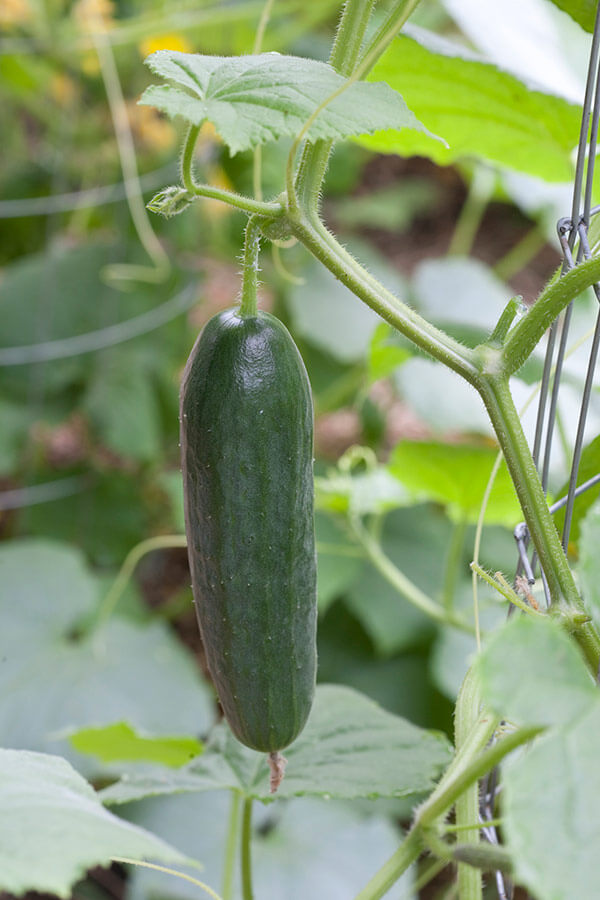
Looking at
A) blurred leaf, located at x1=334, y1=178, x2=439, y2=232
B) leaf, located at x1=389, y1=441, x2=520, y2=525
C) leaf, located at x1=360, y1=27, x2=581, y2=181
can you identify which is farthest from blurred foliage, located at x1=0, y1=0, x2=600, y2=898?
blurred leaf, located at x1=334, y1=178, x2=439, y2=232

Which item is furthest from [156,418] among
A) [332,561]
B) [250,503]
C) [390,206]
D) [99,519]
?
[390,206]

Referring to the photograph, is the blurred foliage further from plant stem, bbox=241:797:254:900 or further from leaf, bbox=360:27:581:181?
plant stem, bbox=241:797:254:900

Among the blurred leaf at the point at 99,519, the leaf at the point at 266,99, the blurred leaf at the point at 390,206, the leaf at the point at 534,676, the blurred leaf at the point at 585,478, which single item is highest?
the blurred leaf at the point at 390,206

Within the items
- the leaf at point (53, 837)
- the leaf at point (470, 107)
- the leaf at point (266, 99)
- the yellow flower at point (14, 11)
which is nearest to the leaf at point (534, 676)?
the leaf at point (53, 837)

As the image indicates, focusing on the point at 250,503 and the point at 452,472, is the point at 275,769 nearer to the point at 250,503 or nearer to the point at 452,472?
the point at 250,503

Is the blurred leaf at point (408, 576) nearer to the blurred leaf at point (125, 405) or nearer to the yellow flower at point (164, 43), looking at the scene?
the blurred leaf at point (125, 405)

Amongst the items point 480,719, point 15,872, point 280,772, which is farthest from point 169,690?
point 15,872
